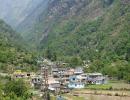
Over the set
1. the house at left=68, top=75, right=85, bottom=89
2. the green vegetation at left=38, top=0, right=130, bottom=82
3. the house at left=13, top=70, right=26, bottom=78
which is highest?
the green vegetation at left=38, top=0, right=130, bottom=82

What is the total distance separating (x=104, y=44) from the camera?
105938 mm

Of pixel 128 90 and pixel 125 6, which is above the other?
pixel 125 6

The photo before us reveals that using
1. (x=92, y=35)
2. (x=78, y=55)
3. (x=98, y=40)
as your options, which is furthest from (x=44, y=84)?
(x=92, y=35)

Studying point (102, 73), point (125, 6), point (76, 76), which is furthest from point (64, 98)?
point (125, 6)

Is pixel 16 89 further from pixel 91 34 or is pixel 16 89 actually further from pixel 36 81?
pixel 91 34

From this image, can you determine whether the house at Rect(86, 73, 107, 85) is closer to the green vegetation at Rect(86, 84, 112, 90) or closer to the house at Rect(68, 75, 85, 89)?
the house at Rect(68, 75, 85, 89)

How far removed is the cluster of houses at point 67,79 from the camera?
64.4 meters

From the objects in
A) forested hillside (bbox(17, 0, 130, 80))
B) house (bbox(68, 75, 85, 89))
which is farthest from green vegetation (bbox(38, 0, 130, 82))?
house (bbox(68, 75, 85, 89))

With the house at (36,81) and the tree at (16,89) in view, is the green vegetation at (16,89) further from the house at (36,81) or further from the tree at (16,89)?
the house at (36,81)

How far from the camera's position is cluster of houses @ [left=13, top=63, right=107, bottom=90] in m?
64.4

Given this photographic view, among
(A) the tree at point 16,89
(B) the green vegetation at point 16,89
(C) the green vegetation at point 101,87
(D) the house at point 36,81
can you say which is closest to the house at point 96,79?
(C) the green vegetation at point 101,87

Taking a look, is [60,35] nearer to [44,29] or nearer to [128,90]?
[44,29]

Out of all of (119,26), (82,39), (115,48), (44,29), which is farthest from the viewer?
(44,29)

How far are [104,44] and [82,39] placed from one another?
17.1 meters
